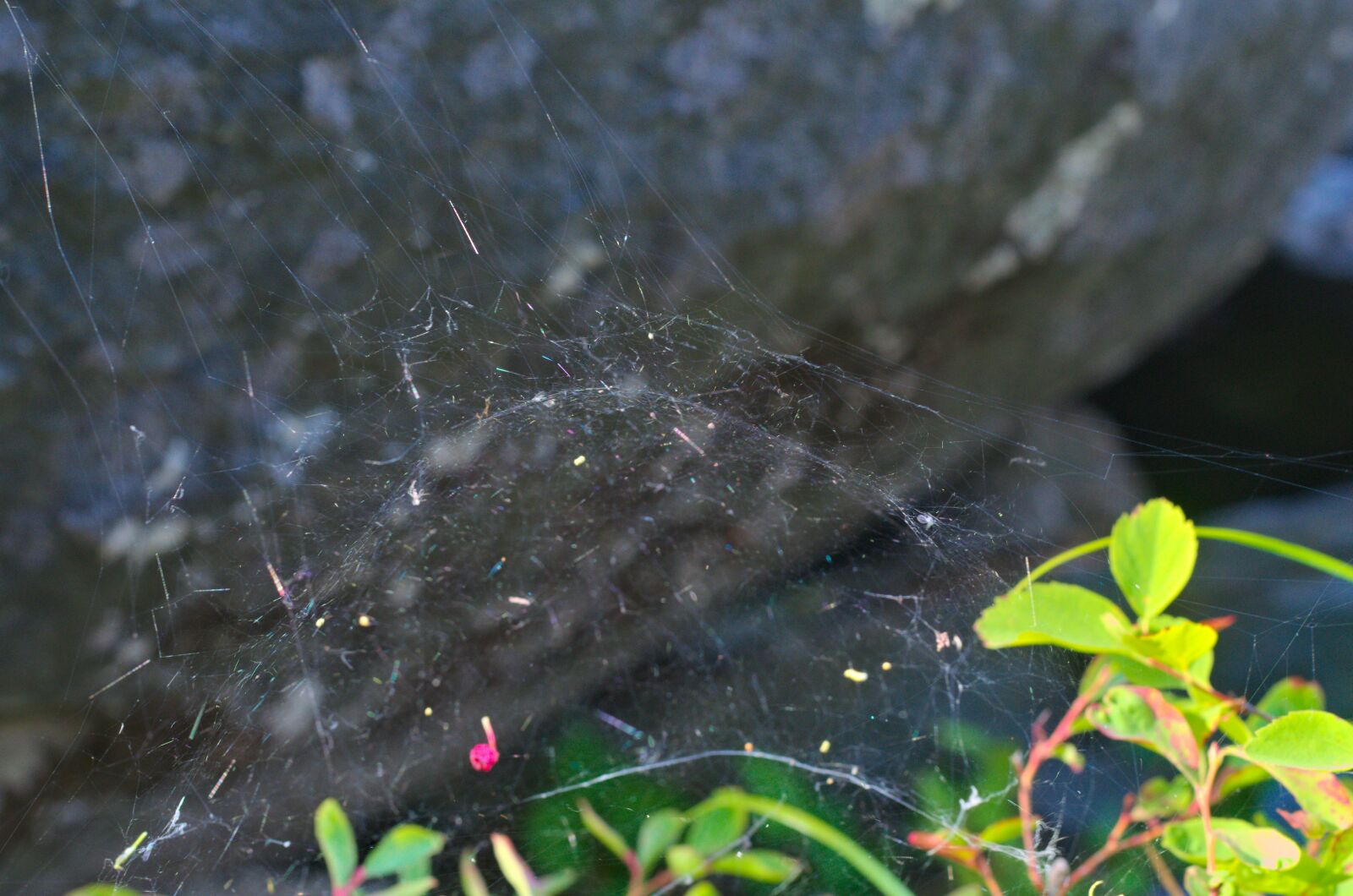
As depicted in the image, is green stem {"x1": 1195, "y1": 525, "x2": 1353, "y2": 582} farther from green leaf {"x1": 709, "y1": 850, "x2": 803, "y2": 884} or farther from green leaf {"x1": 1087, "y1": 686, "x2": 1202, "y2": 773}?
green leaf {"x1": 709, "y1": 850, "x2": 803, "y2": 884}

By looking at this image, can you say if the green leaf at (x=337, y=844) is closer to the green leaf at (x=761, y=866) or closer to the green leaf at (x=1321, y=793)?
the green leaf at (x=761, y=866)

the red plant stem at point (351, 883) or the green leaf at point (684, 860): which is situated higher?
the red plant stem at point (351, 883)

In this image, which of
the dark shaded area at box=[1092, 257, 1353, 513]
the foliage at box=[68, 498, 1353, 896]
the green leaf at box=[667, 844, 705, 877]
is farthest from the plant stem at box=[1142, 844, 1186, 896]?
the dark shaded area at box=[1092, 257, 1353, 513]

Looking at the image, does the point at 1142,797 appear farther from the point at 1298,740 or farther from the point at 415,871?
the point at 415,871

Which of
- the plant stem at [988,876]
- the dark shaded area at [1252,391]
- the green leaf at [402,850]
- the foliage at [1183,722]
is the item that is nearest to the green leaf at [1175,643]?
the foliage at [1183,722]

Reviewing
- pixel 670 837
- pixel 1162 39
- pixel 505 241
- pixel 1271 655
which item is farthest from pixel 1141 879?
pixel 1162 39

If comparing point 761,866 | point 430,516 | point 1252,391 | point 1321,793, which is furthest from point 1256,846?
→ point 1252,391
